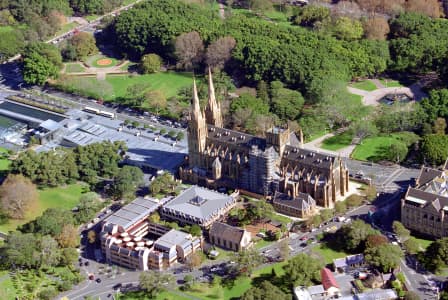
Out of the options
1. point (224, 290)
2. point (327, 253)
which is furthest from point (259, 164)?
point (224, 290)

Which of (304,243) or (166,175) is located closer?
(304,243)

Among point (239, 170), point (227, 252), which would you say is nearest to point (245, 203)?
point (239, 170)

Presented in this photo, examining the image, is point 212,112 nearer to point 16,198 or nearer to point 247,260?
point 247,260

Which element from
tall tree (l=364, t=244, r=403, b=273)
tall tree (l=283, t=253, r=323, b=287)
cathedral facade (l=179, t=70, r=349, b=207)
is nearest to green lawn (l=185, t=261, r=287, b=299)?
tall tree (l=283, t=253, r=323, b=287)

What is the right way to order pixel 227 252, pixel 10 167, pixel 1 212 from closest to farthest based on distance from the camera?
pixel 227 252 → pixel 1 212 → pixel 10 167

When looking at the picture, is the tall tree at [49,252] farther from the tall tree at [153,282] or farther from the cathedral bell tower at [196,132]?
the cathedral bell tower at [196,132]

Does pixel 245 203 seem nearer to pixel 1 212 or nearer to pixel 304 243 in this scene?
pixel 304 243

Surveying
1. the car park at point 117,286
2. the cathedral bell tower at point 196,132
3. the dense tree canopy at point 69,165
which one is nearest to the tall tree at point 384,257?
the car park at point 117,286
